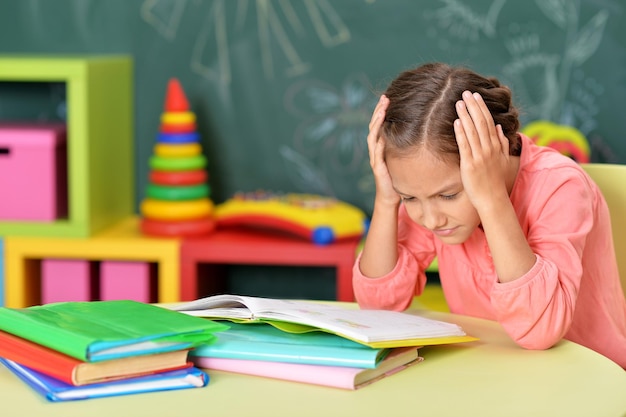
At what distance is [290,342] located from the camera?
120 centimetres

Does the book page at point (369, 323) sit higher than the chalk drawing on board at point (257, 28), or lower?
lower

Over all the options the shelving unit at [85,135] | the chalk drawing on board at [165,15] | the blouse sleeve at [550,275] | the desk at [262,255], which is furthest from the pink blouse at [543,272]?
the chalk drawing on board at [165,15]

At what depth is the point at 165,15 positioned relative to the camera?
2.84 metres

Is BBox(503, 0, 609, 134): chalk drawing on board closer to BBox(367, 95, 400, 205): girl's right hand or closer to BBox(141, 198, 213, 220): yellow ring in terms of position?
BBox(141, 198, 213, 220): yellow ring

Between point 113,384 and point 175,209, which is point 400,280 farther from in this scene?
point 175,209

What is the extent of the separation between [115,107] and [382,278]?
141cm

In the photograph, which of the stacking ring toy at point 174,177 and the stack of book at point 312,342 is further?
the stacking ring toy at point 174,177

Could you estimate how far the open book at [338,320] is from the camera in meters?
1.18

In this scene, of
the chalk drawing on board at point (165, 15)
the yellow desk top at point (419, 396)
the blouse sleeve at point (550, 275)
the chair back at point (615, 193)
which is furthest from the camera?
the chalk drawing on board at point (165, 15)

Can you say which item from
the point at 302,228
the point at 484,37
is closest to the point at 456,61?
the point at 484,37

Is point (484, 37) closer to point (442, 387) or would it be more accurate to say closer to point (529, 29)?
point (529, 29)

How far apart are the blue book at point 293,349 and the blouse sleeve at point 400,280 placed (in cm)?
36

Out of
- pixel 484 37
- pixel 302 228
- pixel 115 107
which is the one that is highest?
pixel 484 37

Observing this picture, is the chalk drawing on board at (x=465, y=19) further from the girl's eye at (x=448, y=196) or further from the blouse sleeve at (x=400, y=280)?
the girl's eye at (x=448, y=196)
